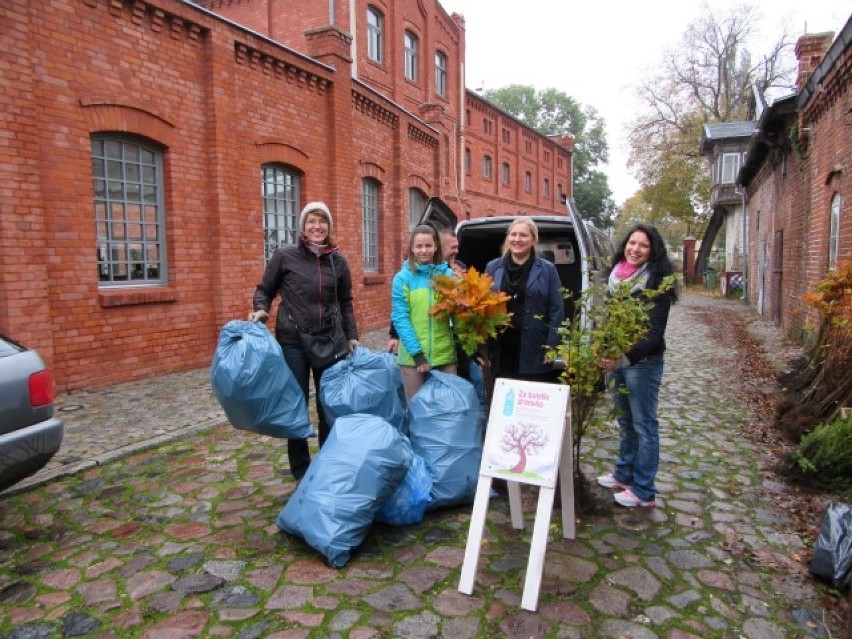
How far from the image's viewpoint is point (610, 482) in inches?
170

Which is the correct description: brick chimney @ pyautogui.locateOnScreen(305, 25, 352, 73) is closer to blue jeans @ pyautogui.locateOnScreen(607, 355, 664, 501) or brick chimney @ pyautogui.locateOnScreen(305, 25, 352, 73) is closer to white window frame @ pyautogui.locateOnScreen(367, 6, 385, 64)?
white window frame @ pyautogui.locateOnScreen(367, 6, 385, 64)

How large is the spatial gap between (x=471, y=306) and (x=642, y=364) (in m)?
1.15

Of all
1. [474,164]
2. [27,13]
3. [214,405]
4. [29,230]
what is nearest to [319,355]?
[214,405]

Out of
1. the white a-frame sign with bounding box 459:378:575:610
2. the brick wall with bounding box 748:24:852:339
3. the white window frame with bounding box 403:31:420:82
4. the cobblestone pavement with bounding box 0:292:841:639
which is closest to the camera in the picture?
the cobblestone pavement with bounding box 0:292:841:639

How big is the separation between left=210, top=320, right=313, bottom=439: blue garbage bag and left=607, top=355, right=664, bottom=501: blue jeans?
2.02m

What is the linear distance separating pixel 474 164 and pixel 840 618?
30.3 metres

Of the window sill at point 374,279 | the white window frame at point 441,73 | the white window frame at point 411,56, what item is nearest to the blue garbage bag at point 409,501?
the window sill at point 374,279

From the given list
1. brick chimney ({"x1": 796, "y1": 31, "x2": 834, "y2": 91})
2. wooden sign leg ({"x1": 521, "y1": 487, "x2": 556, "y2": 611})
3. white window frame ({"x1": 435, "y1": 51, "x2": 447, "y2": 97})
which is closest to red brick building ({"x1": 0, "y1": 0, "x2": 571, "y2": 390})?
wooden sign leg ({"x1": 521, "y1": 487, "x2": 556, "y2": 611})

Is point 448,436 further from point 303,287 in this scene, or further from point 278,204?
point 278,204

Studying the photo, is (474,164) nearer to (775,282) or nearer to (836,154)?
(775,282)

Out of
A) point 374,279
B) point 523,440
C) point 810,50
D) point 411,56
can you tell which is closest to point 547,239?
point 523,440

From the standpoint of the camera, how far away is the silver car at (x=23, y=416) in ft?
11.2

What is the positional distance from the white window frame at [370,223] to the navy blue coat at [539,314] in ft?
32.1

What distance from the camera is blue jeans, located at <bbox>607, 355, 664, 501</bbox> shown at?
3.83 m
